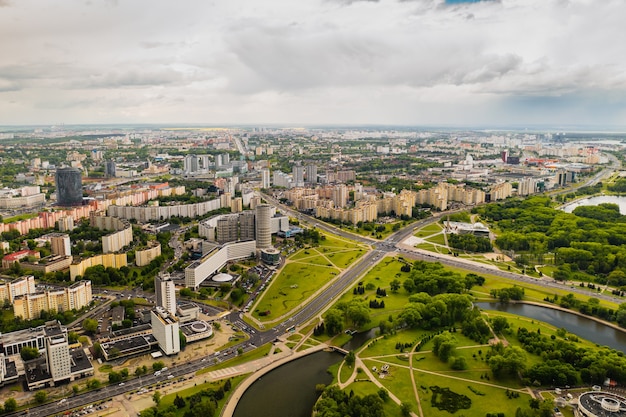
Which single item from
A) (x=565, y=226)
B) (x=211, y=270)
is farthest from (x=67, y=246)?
(x=565, y=226)

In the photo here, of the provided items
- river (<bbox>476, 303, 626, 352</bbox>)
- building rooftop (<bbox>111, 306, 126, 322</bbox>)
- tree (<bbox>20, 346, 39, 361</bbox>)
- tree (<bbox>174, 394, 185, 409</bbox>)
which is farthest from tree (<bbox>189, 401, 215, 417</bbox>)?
river (<bbox>476, 303, 626, 352</bbox>)

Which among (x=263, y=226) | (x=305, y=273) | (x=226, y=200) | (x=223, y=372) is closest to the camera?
(x=223, y=372)

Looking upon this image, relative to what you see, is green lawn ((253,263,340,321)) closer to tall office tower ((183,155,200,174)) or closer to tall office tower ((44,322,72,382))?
tall office tower ((44,322,72,382))

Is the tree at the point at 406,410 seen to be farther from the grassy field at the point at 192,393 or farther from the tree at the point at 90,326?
the tree at the point at 90,326

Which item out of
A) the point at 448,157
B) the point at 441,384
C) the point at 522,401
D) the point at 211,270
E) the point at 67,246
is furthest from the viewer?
the point at 448,157

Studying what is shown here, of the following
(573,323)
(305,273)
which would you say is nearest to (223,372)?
(305,273)

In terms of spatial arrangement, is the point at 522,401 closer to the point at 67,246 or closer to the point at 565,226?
the point at 565,226


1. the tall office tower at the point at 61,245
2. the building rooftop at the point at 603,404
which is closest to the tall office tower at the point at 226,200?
the tall office tower at the point at 61,245

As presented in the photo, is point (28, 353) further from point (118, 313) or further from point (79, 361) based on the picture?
point (118, 313)

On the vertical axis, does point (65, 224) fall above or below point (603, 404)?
above
